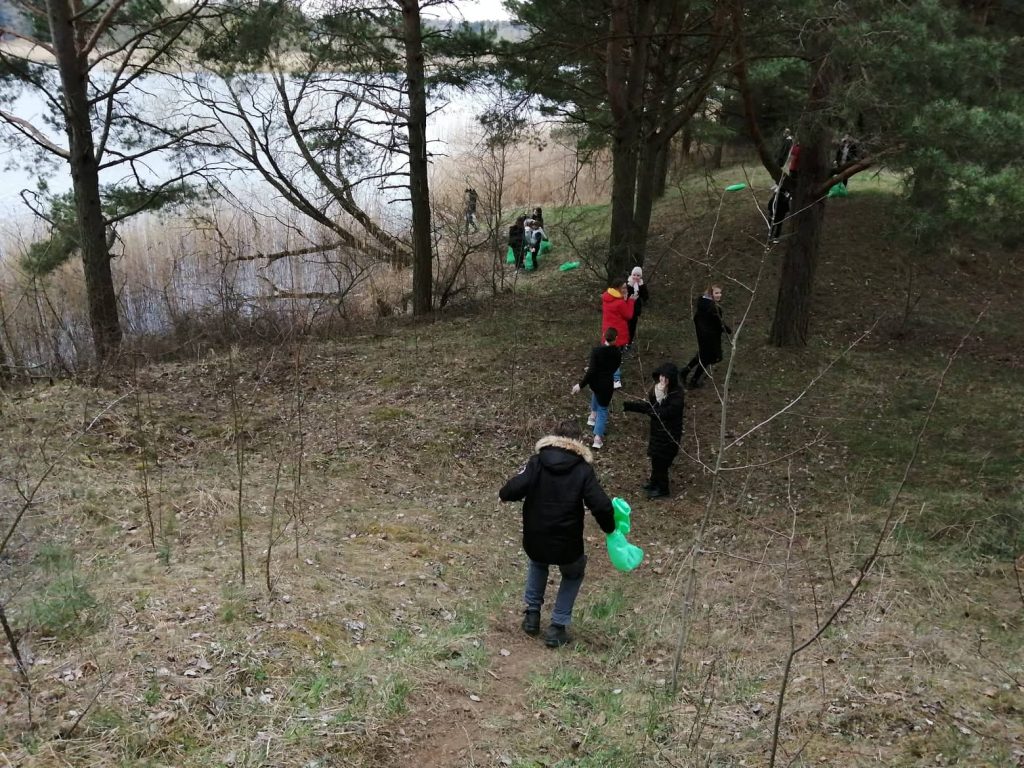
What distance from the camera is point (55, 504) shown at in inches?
248

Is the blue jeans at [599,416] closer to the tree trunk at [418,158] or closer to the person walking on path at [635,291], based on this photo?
the person walking on path at [635,291]

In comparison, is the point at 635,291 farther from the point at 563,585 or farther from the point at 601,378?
the point at 563,585

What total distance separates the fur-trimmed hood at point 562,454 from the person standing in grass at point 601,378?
318 cm

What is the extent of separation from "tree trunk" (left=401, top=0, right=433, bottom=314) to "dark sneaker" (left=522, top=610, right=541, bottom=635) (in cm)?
979

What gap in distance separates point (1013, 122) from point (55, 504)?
913 centimetres

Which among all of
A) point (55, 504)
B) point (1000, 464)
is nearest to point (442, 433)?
point (55, 504)

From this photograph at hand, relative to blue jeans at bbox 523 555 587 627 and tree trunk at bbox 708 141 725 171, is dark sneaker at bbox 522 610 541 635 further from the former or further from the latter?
tree trunk at bbox 708 141 725 171

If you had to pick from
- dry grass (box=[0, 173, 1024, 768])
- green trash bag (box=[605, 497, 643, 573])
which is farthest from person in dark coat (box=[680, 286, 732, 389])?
green trash bag (box=[605, 497, 643, 573])

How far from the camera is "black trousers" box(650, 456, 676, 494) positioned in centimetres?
779

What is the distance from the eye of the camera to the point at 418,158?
13273 mm

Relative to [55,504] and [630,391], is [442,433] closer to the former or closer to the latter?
[630,391]

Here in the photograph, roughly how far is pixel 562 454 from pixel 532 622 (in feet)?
4.41

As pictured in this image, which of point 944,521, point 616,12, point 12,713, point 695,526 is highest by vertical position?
point 616,12

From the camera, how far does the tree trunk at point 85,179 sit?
10.3m
